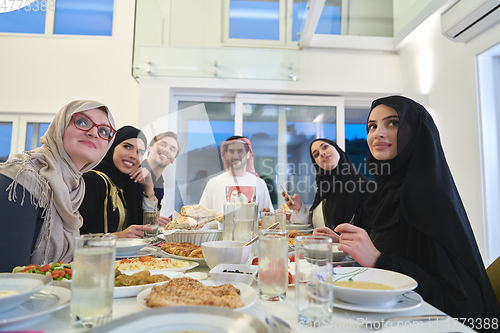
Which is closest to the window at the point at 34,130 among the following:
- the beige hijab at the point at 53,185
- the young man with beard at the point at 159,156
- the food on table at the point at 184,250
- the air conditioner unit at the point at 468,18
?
the young man with beard at the point at 159,156

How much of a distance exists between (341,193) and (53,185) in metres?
2.24

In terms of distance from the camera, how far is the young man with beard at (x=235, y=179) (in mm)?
3393

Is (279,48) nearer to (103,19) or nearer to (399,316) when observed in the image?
(103,19)

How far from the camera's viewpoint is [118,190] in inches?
86.4

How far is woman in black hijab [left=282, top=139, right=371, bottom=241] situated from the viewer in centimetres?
270

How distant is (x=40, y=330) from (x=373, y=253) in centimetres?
91

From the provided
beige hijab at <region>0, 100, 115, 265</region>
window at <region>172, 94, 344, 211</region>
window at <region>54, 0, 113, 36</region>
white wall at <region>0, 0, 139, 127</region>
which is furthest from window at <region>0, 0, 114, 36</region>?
beige hijab at <region>0, 100, 115, 265</region>

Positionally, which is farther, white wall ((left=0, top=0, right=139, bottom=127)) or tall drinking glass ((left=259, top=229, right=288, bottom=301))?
white wall ((left=0, top=0, right=139, bottom=127))

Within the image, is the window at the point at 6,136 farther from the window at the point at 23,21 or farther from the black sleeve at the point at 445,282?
the black sleeve at the point at 445,282

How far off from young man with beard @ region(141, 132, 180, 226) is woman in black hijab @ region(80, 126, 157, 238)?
564 mm

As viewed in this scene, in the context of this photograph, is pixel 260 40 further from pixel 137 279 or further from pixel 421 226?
pixel 137 279

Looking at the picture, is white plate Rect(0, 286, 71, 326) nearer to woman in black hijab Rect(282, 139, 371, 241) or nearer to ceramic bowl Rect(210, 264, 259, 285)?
ceramic bowl Rect(210, 264, 259, 285)

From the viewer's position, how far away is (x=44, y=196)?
120 cm

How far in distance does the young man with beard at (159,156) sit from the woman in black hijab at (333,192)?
1.29 meters
